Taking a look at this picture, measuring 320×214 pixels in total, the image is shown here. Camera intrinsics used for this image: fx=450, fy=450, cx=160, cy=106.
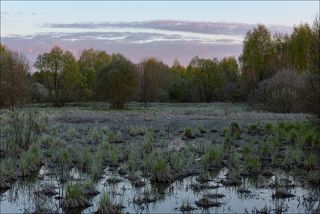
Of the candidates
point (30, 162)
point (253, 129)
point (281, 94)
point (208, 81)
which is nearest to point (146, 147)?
point (30, 162)

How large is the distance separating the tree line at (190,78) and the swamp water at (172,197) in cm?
804

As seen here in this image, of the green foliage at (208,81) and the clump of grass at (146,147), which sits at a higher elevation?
the clump of grass at (146,147)

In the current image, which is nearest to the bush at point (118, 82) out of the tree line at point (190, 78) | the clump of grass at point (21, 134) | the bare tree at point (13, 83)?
the tree line at point (190, 78)

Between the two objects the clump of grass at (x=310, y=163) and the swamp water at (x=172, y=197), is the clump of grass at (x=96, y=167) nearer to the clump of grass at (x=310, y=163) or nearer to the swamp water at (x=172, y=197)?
the swamp water at (x=172, y=197)

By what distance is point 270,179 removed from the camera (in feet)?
40.6

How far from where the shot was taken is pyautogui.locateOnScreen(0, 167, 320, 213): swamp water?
9.59m

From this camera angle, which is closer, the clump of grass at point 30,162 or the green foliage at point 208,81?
the clump of grass at point 30,162

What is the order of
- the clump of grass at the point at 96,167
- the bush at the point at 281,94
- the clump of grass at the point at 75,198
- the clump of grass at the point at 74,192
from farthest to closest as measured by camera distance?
the bush at the point at 281,94 → the clump of grass at the point at 96,167 → the clump of grass at the point at 74,192 → the clump of grass at the point at 75,198

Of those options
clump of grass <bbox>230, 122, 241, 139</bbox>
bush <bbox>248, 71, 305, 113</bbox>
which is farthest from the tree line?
clump of grass <bbox>230, 122, 241, 139</bbox>

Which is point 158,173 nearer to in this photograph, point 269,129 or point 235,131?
point 235,131

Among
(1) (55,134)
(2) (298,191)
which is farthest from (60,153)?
(2) (298,191)

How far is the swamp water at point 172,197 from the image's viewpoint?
31.5 ft

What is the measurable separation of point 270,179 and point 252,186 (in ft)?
3.26

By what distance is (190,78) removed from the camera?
260 ft
